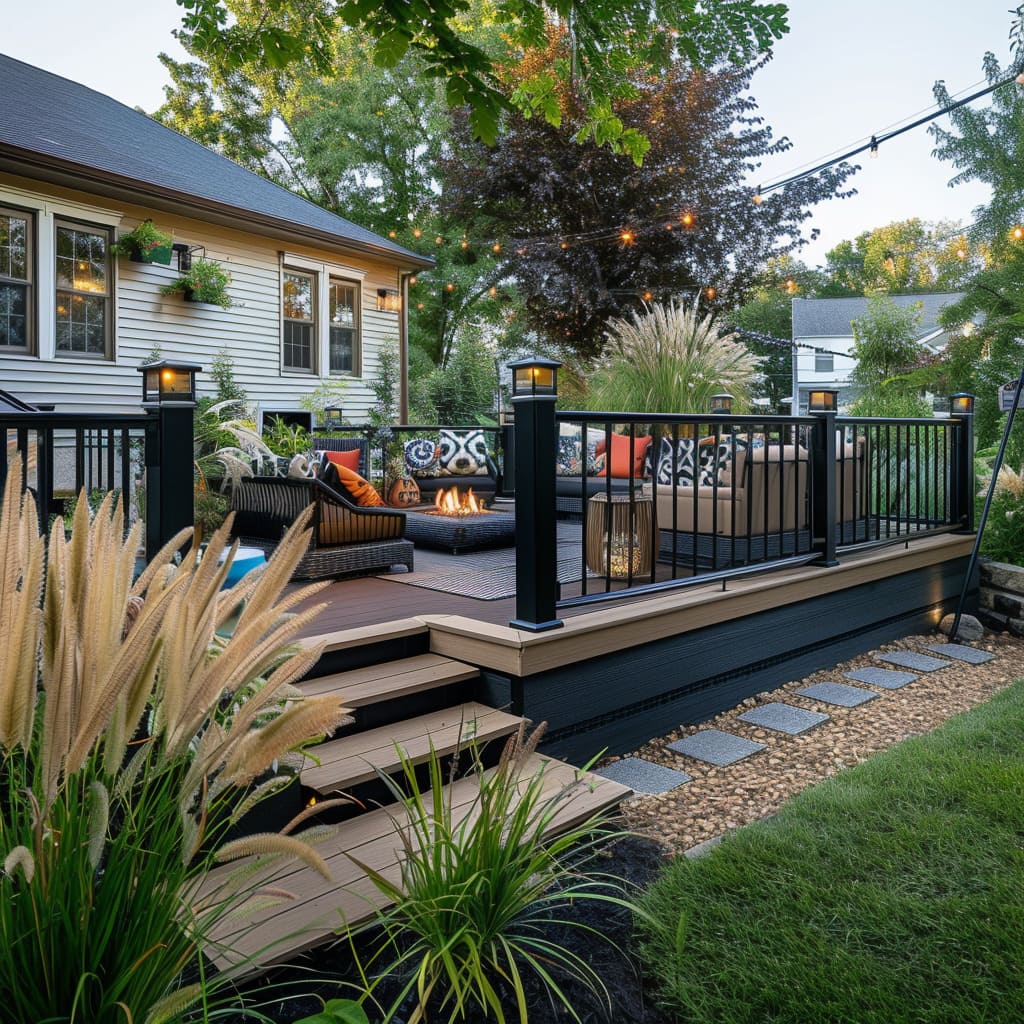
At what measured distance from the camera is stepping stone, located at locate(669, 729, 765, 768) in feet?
10.6

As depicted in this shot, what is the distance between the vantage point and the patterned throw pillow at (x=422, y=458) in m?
7.56

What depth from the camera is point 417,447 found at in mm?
7574

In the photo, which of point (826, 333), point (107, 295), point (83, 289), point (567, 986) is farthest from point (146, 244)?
point (826, 333)

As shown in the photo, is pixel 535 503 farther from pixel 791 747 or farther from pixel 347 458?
pixel 347 458

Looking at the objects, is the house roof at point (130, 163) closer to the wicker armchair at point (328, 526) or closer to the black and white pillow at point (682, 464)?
the wicker armchair at point (328, 526)

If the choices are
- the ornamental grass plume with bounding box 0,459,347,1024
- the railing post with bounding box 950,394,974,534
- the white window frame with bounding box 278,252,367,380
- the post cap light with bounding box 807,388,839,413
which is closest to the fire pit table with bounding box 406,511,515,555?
the post cap light with bounding box 807,388,839,413

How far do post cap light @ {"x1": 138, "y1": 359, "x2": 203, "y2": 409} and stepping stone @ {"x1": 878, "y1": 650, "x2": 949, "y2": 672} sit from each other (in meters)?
4.05

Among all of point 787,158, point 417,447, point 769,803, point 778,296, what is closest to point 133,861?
point 769,803

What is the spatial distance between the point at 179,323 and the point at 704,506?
21.7 ft

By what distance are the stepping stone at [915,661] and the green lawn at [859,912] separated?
6.56 ft

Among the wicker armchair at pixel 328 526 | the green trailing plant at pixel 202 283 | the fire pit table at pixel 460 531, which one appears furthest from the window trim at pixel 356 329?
the wicker armchair at pixel 328 526

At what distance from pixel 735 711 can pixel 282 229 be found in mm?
8054

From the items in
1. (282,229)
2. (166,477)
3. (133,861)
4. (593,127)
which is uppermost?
(282,229)

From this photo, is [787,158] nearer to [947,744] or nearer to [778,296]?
[947,744]
